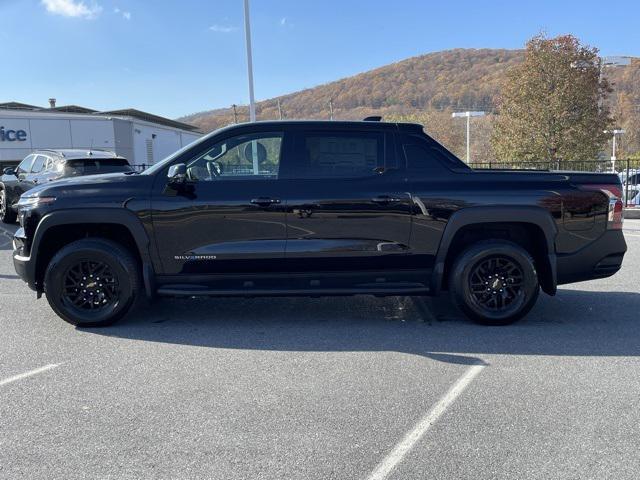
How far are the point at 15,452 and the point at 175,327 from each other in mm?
Result: 2305

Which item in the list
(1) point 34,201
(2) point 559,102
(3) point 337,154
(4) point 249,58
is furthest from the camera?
(2) point 559,102

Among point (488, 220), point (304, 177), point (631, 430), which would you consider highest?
point (304, 177)

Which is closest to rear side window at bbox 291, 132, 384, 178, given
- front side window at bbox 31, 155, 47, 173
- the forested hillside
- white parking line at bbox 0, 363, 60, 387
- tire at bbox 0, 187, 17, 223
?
white parking line at bbox 0, 363, 60, 387

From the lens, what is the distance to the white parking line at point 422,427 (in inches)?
111

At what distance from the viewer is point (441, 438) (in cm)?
311

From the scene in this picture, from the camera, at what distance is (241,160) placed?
16.7ft

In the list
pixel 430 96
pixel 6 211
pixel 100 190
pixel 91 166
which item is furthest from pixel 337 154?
pixel 430 96

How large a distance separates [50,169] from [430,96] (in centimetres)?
7139

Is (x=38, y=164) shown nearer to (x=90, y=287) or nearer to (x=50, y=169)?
(x=50, y=169)

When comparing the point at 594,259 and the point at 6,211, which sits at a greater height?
the point at 6,211

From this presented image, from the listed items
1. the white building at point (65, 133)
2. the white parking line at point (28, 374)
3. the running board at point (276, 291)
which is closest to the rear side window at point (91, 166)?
the running board at point (276, 291)

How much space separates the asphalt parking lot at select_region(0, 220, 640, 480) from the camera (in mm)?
2885

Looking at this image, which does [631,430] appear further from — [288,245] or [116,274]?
[116,274]

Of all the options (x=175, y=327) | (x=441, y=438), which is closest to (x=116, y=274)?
(x=175, y=327)
